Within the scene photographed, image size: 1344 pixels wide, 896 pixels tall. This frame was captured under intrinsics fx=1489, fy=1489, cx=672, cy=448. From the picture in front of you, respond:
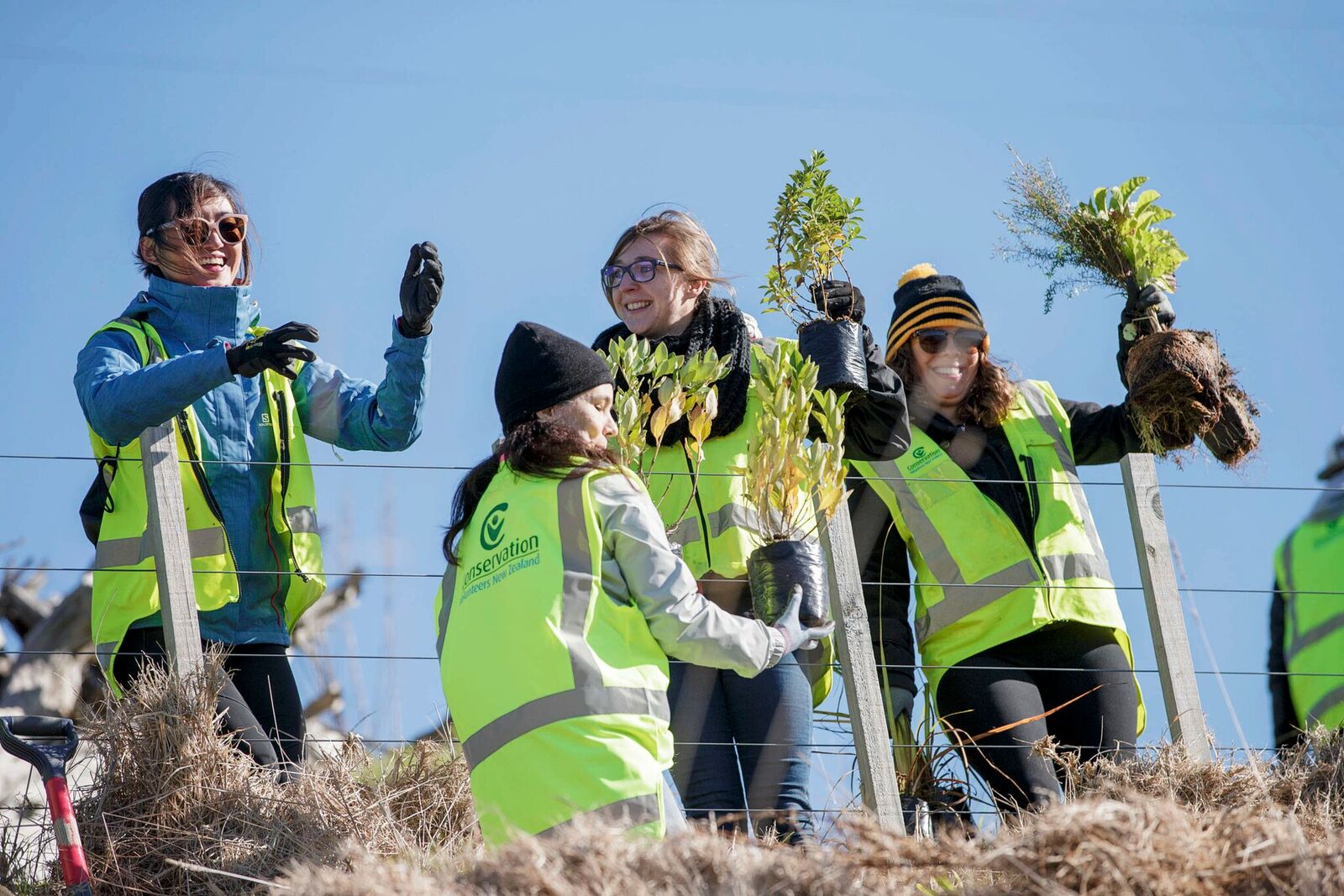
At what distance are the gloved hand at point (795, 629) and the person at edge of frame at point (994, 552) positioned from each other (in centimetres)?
83

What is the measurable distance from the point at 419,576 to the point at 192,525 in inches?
25.2

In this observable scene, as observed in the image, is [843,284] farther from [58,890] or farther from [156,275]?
[58,890]

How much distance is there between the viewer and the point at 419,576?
427 cm

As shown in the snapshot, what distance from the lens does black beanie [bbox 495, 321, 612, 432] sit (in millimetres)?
3182

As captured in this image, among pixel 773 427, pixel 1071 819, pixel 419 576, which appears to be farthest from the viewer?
pixel 419 576

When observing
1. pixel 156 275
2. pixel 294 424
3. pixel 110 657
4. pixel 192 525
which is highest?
pixel 156 275

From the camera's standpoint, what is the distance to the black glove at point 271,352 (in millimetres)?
3803

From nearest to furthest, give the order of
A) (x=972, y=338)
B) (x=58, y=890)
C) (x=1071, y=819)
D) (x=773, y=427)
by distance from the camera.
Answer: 1. (x=1071, y=819)
2. (x=58, y=890)
3. (x=773, y=427)
4. (x=972, y=338)

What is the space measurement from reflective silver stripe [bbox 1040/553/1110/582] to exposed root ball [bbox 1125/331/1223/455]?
0.42m

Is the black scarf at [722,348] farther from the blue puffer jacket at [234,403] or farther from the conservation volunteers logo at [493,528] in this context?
the conservation volunteers logo at [493,528]

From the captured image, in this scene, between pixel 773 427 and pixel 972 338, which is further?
pixel 972 338

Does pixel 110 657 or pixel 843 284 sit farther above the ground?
pixel 843 284

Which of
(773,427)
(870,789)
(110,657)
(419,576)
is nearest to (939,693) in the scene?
(870,789)

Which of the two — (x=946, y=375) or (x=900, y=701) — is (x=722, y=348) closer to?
(x=946, y=375)
